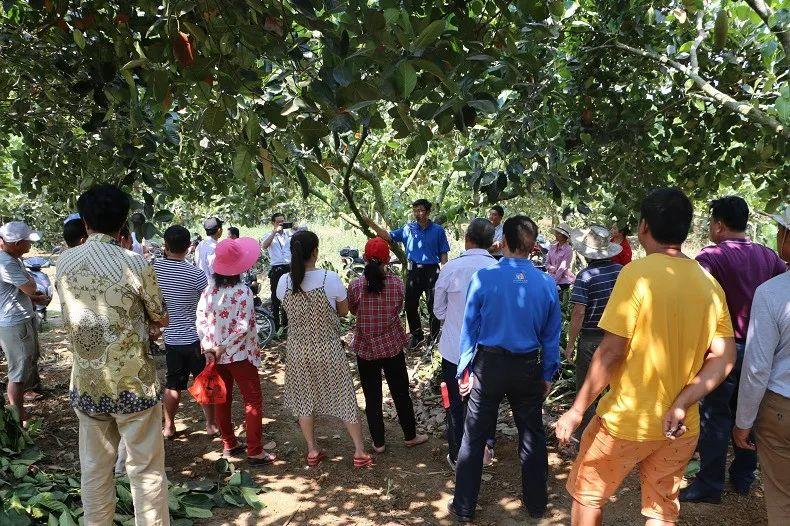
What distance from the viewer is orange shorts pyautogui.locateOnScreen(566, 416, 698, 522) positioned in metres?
2.33

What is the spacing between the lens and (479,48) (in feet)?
7.97

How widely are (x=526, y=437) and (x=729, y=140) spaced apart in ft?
10.5

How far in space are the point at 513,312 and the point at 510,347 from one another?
20 centimetres

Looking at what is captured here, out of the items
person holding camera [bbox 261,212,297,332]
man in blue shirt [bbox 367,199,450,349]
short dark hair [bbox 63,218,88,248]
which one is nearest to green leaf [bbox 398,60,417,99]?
short dark hair [bbox 63,218,88,248]

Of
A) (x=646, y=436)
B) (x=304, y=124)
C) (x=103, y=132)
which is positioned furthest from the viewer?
(x=103, y=132)

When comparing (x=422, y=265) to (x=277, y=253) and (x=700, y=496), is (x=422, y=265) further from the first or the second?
(x=700, y=496)

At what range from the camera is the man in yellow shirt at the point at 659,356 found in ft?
7.39

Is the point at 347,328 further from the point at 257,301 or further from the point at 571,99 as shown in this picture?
the point at 571,99

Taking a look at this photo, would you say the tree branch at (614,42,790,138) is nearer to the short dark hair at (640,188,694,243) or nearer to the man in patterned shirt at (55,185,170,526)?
the short dark hair at (640,188,694,243)

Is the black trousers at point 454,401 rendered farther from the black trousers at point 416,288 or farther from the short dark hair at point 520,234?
the black trousers at point 416,288

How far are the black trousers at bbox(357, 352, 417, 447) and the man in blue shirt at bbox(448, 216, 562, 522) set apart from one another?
3.37ft

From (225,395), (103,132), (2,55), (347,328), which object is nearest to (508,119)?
(103,132)

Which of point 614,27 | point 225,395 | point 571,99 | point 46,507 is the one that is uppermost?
point 614,27

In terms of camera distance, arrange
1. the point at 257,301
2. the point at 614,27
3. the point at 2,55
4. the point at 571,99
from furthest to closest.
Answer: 1. the point at 257,301
2. the point at 571,99
3. the point at 614,27
4. the point at 2,55
